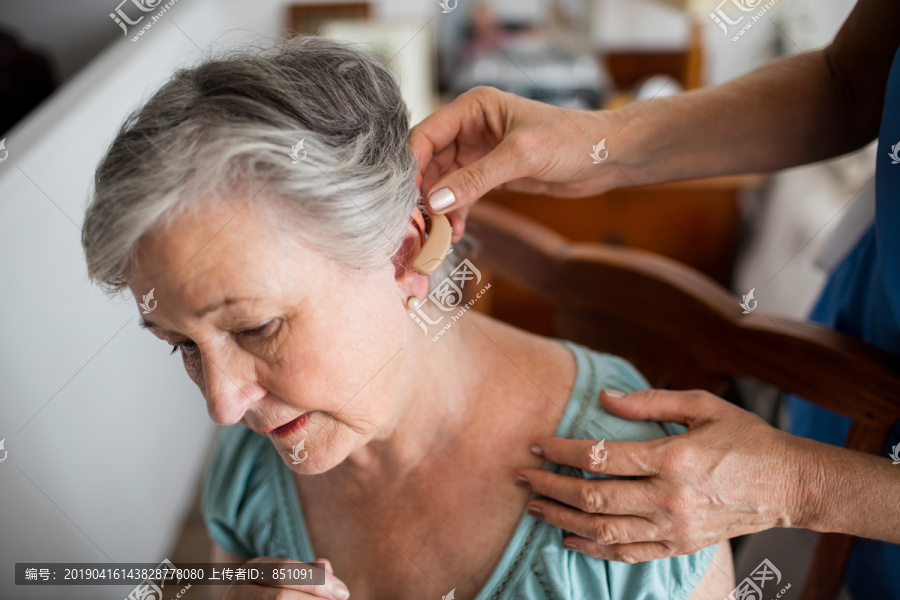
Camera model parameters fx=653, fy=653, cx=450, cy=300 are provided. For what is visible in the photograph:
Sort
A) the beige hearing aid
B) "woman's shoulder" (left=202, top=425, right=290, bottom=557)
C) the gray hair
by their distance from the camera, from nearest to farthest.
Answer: the gray hair
the beige hearing aid
"woman's shoulder" (left=202, top=425, right=290, bottom=557)

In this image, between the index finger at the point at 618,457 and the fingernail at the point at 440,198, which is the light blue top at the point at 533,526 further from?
Result: the fingernail at the point at 440,198

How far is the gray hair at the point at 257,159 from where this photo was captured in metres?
0.70

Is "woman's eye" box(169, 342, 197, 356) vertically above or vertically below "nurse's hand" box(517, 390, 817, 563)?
above

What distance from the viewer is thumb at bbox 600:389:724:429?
33.2 inches

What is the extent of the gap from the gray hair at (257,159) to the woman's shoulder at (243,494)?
1.44ft

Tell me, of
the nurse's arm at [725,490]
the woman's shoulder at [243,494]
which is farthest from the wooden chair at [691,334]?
the woman's shoulder at [243,494]

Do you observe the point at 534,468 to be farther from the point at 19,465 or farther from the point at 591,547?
the point at 19,465

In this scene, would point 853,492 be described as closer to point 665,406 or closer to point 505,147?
point 665,406

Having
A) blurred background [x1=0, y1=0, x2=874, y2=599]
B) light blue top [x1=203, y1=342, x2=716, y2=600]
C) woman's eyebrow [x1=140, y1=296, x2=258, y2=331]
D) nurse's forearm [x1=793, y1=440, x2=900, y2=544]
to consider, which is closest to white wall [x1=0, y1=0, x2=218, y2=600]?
blurred background [x1=0, y1=0, x2=874, y2=599]

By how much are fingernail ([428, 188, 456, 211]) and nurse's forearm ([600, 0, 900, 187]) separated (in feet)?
0.99

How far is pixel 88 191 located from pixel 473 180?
0.53 m

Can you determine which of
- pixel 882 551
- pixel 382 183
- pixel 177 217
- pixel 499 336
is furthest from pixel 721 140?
pixel 177 217

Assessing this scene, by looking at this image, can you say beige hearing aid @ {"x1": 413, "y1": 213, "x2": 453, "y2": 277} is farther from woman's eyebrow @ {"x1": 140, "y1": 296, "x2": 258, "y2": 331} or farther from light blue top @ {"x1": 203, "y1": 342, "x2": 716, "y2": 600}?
light blue top @ {"x1": 203, "y1": 342, "x2": 716, "y2": 600}

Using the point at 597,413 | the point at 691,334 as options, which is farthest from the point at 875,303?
the point at 597,413
